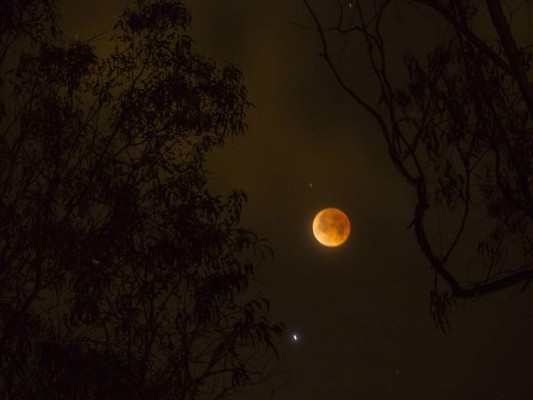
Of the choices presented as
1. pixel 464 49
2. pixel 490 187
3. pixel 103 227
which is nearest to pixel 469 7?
pixel 464 49

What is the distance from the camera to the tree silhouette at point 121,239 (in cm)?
521

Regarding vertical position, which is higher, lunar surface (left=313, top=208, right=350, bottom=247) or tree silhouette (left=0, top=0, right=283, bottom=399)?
lunar surface (left=313, top=208, right=350, bottom=247)

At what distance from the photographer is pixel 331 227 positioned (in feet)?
37.1

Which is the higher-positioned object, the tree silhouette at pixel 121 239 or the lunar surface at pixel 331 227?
the lunar surface at pixel 331 227

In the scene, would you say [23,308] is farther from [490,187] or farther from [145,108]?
[490,187]

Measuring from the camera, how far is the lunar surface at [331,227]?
35.6 feet

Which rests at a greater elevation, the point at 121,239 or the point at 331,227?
the point at 331,227

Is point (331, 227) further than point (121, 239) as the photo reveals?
Yes

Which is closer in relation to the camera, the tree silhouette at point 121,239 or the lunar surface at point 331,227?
the tree silhouette at point 121,239

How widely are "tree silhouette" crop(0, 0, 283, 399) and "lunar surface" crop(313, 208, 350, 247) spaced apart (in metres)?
4.88

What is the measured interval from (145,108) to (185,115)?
0.27m

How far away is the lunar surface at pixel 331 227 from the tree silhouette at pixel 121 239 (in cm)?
488

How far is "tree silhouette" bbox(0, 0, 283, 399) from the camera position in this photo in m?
5.21

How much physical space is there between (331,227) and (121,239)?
6117 mm
